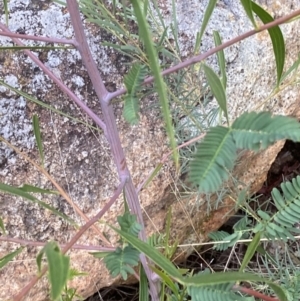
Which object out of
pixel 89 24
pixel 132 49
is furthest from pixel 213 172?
pixel 89 24

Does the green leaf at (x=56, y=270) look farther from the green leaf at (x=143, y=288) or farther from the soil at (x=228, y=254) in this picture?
the soil at (x=228, y=254)

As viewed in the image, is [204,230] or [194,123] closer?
[194,123]

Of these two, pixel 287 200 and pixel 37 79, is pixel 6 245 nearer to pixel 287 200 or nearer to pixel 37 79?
pixel 37 79

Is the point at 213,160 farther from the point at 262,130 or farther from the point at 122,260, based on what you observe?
the point at 122,260

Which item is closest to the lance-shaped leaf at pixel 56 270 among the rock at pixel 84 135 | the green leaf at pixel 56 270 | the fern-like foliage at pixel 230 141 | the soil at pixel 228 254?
the green leaf at pixel 56 270

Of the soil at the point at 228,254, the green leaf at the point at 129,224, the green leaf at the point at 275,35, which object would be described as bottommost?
the soil at the point at 228,254

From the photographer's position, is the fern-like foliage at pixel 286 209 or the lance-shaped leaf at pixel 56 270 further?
the fern-like foliage at pixel 286 209
